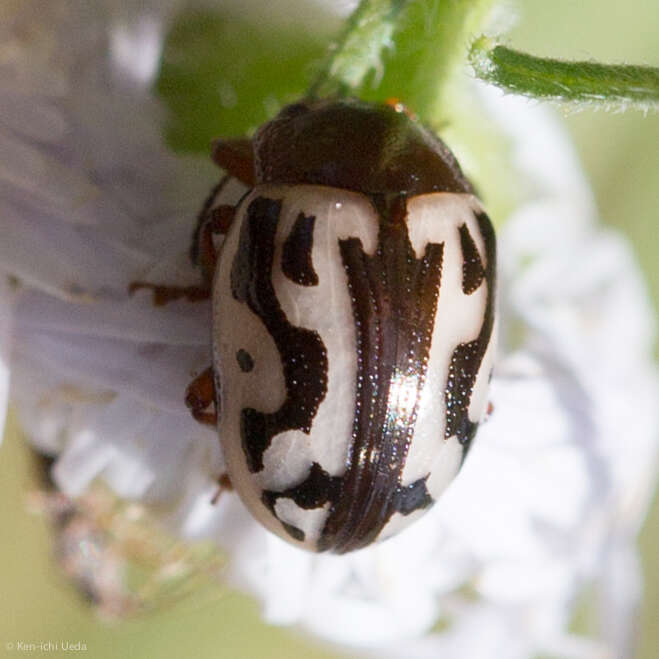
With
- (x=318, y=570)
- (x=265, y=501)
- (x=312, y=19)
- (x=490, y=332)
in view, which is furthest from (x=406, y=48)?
(x=318, y=570)

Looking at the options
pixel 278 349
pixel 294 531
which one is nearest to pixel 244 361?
pixel 278 349

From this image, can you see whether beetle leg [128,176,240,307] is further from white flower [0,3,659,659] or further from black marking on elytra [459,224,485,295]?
black marking on elytra [459,224,485,295]

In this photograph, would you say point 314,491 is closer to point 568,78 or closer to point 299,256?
point 299,256

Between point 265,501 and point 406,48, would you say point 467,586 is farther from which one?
point 406,48

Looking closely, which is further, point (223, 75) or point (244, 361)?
point (223, 75)

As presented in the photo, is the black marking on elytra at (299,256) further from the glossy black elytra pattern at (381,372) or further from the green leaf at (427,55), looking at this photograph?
the green leaf at (427,55)

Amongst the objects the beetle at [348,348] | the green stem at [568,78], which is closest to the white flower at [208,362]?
the beetle at [348,348]

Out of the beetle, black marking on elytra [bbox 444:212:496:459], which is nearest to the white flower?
the beetle
